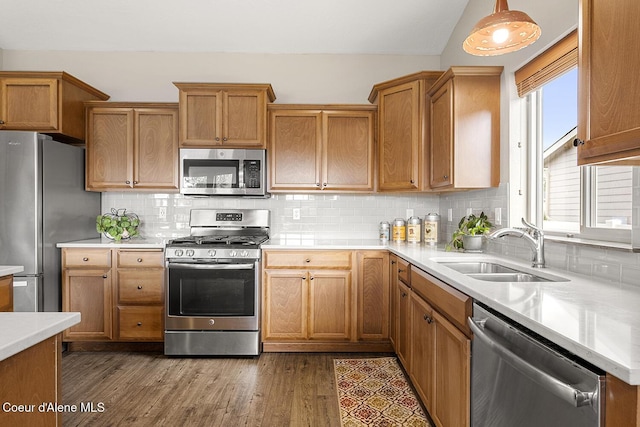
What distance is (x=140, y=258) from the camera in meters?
3.16

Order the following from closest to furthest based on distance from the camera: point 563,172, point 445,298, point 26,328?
point 26,328
point 445,298
point 563,172

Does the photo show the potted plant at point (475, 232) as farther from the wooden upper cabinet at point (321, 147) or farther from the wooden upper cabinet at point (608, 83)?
the wooden upper cabinet at point (608, 83)

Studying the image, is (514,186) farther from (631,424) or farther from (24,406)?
(24,406)

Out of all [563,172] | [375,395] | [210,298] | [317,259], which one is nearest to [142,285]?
[210,298]

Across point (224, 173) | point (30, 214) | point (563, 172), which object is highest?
point (224, 173)

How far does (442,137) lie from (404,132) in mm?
454

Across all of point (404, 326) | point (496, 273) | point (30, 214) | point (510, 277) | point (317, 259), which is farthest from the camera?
point (317, 259)

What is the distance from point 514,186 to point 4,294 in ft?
9.10

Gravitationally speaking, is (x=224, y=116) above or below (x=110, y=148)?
above

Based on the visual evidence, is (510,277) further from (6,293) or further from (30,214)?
(30,214)

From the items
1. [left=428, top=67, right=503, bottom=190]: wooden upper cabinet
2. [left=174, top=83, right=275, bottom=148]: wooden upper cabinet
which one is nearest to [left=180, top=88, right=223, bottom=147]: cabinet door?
[left=174, top=83, right=275, bottom=148]: wooden upper cabinet

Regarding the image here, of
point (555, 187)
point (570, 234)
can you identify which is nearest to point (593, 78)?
point (570, 234)

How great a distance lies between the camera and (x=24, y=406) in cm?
93

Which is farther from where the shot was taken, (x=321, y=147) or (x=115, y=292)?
(x=321, y=147)
